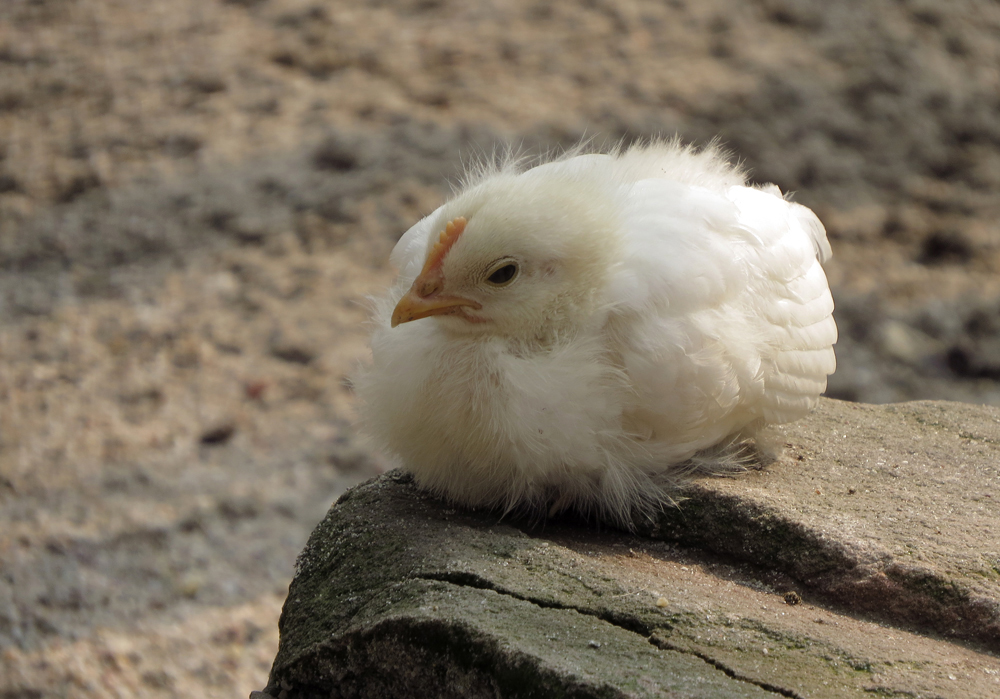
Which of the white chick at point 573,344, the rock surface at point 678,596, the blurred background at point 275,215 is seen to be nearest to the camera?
the rock surface at point 678,596

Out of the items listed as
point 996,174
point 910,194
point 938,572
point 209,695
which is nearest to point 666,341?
point 938,572

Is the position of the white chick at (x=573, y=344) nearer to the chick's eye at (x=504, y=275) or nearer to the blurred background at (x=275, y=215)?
the chick's eye at (x=504, y=275)

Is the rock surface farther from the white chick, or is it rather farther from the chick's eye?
the chick's eye

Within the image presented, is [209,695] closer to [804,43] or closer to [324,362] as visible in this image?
[324,362]

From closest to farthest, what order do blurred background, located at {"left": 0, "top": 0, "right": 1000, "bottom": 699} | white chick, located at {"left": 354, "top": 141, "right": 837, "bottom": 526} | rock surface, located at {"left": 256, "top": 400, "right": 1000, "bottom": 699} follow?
rock surface, located at {"left": 256, "top": 400, "right": 1000, "bottom": 699} → white chick, located at {"left": 354, "top": 141, "right": 837, "bottom": 526} → blurred background, located at {"left": 0, "top": 0, "right": 1000, "bottom": 699}

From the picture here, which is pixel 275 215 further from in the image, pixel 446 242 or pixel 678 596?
pixel 678 596

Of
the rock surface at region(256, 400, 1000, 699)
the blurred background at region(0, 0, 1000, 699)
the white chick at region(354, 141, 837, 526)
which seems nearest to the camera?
the rock surface at region(256, 400, 1000, 699)

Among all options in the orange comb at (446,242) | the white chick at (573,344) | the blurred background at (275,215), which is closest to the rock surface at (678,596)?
the white chick at (573,344)

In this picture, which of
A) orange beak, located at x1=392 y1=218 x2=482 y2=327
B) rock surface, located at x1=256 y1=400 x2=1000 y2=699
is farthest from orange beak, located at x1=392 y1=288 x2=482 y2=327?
rock surface, located at x1=256 y1=400 x2=1000 y2=699
